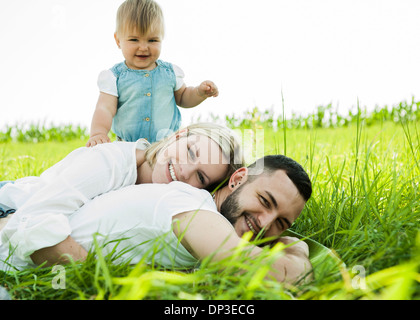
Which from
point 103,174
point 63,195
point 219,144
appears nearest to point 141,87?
point 219,144

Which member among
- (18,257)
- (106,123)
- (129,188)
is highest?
(106,123)

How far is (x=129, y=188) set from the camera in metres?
1.76

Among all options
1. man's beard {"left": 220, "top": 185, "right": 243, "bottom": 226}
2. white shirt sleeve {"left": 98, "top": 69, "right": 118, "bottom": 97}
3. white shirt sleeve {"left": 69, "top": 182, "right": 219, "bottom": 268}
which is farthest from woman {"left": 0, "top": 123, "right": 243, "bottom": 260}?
white shirt sleeve {"left": 98, "top": 69, "right": 118, "bottom": 97}

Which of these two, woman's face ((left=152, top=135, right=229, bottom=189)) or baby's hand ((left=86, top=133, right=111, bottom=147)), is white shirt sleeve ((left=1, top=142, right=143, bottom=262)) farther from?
baby's hand ((left=86, top=133, right=111, bottom=147))

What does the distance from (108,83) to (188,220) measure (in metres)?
1.88

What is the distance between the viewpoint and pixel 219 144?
2221 mm

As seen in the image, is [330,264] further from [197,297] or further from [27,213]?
[27,213]

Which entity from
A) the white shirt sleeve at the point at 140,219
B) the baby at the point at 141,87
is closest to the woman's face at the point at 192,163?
the white shirt sleeve at the point at 140,219

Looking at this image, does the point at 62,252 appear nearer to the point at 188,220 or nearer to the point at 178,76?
the point at 188,220

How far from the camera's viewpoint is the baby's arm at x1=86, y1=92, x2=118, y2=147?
277 centimetres

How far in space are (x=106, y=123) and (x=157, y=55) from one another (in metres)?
0.67

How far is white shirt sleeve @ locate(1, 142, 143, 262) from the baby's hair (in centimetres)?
109

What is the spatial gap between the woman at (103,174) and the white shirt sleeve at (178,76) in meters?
0.83
